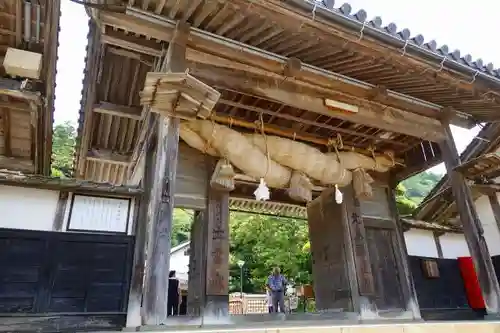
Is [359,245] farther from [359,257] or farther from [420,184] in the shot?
[420,184]

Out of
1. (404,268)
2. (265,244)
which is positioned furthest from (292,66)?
(265,244)

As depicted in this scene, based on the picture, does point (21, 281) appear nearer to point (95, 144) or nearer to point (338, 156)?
point (95, 144)

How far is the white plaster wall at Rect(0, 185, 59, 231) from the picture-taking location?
4.67 m

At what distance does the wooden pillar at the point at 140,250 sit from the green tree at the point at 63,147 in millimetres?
14855

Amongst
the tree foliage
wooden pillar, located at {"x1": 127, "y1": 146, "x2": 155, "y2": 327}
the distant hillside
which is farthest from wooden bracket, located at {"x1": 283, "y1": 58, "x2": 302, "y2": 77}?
the distant hillside

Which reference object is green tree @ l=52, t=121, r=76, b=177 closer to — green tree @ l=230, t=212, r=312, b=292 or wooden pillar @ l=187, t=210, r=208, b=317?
green tree @ l=230, t=212, r=312, b=292

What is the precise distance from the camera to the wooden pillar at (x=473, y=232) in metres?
5.63

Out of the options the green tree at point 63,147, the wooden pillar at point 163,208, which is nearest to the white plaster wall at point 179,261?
the green tree at point 63,147

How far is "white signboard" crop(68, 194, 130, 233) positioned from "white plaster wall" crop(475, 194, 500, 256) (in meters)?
8.21

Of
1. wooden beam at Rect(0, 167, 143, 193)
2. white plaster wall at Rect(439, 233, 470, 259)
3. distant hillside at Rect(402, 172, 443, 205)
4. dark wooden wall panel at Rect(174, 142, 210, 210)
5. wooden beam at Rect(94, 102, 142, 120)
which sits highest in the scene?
distant hillside at Rect(402, 172, 443, 205)

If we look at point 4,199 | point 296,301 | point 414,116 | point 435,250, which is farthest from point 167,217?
point 296,301

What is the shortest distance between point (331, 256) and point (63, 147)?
21212mm

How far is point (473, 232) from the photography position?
592 cm

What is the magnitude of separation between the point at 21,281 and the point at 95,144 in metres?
3.48
